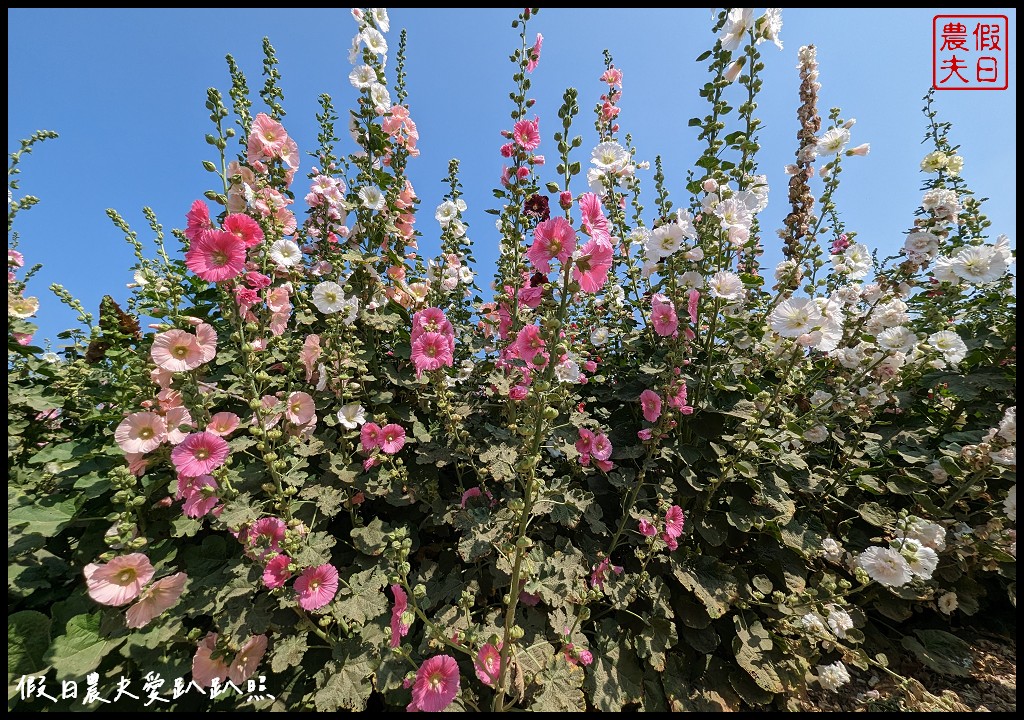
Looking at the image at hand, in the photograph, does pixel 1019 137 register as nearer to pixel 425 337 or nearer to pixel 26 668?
pixel 425 337

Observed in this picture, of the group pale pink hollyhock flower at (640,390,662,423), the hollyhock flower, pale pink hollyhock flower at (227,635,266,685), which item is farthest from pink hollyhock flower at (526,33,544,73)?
pale pink hollyhock flower at (227,635,266,685)

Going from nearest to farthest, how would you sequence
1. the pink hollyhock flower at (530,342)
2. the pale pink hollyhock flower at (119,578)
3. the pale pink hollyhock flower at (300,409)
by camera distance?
the pale pink hollyhock flower at (119,578) < the pink hollyhock flower at (530,342) < the pale pink hollyhock flower at (300,409)

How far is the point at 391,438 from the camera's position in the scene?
209cm

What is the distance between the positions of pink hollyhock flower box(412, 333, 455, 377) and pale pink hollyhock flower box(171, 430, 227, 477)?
87cm

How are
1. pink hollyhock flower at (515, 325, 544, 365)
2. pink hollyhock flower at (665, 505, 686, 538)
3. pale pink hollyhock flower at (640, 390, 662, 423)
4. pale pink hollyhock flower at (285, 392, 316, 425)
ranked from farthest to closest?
pale pink hollyhock flower at (640, 390, 662, 423) → pink hollyhock flower at (665, 505, 686, 538) → pale pink hollyhock flower at (285, 392, 316, 425) → pink hollyhock flower at (515, 325, 544, 365)

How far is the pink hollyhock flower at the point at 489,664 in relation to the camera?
5.08 ft

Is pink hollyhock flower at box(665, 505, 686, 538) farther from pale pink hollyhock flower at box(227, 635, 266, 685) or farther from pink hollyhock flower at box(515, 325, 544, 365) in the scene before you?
pale pink hollyhock flower at box(227, 635, 266, 685)

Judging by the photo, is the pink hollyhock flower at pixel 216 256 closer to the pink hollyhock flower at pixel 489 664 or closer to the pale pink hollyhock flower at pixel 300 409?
the pale pink hollyhock flower at pixel 300 409

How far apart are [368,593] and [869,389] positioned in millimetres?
2859

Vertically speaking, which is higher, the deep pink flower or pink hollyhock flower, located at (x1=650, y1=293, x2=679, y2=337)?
pink hollyhock flower, located at (x1=650, y1=293, x2=679, y2=337)

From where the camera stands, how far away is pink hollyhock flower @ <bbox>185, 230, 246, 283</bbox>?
65.9 inches

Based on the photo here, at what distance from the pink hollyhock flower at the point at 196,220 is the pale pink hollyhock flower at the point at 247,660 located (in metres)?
1.71

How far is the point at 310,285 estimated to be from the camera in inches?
104

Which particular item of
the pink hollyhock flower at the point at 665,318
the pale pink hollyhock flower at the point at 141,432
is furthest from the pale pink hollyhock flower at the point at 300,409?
the pink hollyhock flower at the point at 665,318
